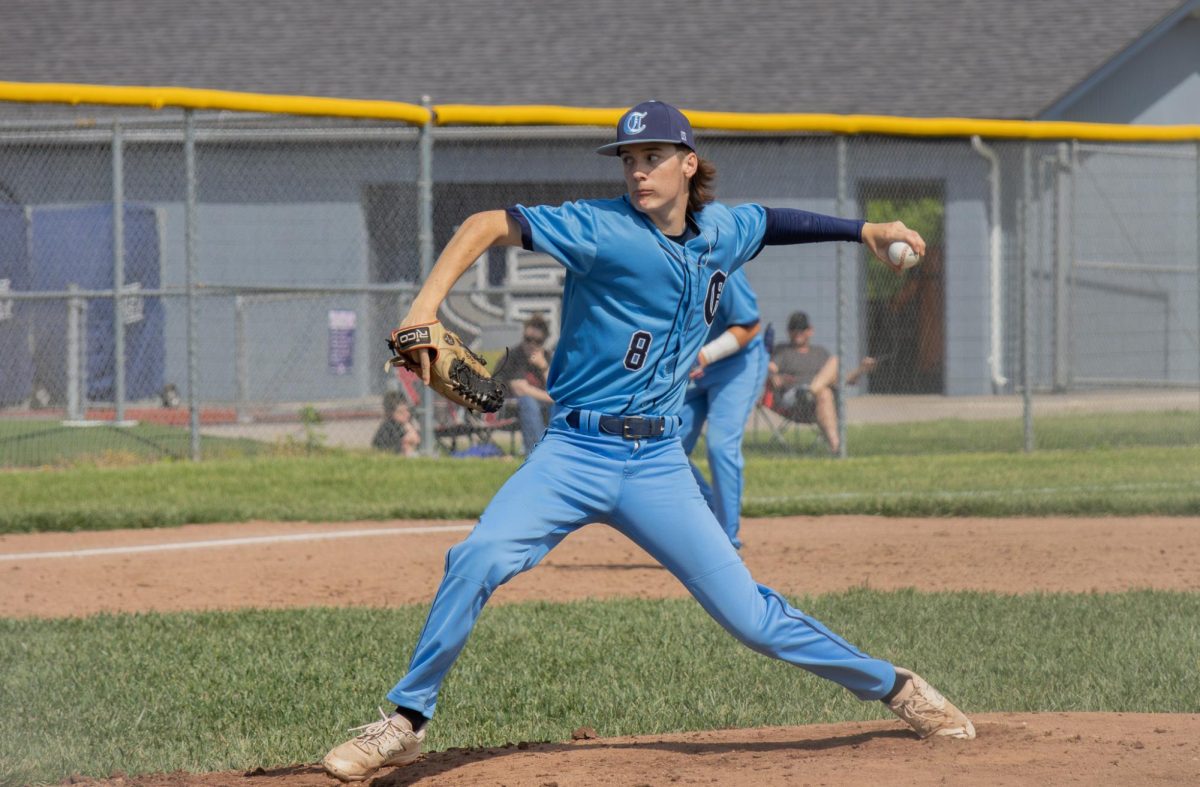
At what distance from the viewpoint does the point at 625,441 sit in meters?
4.33

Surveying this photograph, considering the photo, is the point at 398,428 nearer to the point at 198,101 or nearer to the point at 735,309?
the point at 198,101

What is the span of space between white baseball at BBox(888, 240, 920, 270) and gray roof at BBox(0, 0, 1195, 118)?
1610cm

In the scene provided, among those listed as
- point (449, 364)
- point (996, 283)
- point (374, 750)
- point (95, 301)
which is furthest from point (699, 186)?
point (996, 283)

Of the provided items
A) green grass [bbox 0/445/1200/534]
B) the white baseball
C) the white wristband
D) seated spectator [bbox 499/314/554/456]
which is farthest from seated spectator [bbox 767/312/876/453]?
the white baseball

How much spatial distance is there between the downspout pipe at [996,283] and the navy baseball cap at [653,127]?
41.2 feet

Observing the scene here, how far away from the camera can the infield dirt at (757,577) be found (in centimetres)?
428

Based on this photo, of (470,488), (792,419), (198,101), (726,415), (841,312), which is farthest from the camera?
(792,419)

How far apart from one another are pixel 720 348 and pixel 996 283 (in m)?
11.6

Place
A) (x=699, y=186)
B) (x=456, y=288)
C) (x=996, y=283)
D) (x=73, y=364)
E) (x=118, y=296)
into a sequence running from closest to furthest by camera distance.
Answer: (x=699, y=186) → (x=118, y=296) → (x=73, y=364) → (x=456, y=288) → (x=996, y=283)

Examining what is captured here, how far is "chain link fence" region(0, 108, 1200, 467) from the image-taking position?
1307cm

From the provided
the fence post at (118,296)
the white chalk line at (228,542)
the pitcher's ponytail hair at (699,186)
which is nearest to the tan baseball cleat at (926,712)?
the pitcher's ponytail hair at (699,186)

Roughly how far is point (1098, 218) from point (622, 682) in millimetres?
12998

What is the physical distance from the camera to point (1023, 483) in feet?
37.5

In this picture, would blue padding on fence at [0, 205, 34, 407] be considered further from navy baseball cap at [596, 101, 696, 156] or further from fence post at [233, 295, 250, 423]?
navy baseball cap at [596, 101, 696, 156]
